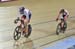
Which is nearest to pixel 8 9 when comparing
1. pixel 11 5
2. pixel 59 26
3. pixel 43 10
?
pixel 11 5

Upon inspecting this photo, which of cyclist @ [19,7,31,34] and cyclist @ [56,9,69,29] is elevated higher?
cyclist @ [19,7,31,34]

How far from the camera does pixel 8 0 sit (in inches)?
47.4

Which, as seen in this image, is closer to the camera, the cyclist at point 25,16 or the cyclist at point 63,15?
the cyclist at point 25,16

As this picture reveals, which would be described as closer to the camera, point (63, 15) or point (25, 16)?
point (25, 16)

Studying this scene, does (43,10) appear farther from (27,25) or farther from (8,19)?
(8,19)

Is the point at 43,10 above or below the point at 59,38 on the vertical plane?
above

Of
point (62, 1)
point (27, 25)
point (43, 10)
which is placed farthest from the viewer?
point (62, 1)

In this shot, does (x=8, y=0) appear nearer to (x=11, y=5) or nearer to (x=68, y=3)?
(x=11, y=5)

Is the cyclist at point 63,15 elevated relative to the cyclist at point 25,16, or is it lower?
lower

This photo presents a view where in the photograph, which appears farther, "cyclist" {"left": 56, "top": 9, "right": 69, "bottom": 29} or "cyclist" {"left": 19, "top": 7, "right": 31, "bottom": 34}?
"cyclist" {"left": 56, "top": 9, "right": 69, "bottom": 29}

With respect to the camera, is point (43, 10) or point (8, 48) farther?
point (43, 10)

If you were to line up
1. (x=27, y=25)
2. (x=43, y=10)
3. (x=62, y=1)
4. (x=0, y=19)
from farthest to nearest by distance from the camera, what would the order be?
(x=62, y=1) < (x=43, y=10) < (x=27, y=25) < (x=0, y=19)

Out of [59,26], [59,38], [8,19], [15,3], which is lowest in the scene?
[59,38]

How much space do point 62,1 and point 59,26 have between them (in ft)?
0.78
